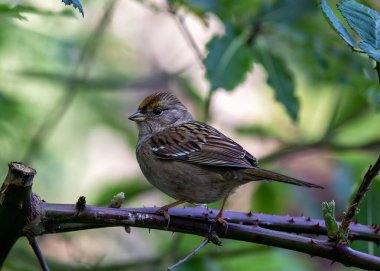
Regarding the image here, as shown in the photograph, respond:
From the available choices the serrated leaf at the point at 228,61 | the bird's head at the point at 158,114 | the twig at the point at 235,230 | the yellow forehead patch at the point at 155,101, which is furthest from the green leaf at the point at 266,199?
the twig at the point at 235,230

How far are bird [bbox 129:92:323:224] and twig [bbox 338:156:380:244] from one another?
2.52 feet

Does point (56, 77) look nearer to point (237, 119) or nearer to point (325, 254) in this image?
point (325, 254)

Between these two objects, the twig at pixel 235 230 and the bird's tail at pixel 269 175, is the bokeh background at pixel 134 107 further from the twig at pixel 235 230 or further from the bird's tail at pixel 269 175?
the twig at pixel 235 230

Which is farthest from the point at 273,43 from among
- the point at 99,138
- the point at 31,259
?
the point at 99,138

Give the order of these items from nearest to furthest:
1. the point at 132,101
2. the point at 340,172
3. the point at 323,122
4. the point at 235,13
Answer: the point at 235,13
the point at 340,172
the point at 323,122
the point at 132,101

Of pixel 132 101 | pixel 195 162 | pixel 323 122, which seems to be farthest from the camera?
pixel 132 101

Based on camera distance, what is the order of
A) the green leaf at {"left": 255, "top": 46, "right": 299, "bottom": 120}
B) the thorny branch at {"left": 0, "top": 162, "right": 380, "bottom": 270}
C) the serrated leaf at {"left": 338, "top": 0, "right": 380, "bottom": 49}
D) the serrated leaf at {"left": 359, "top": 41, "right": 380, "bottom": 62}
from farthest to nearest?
the green leaf at {"left": 255, "top": 46, "right": 299, "bottom": 120} → the thorny branch at {"left": 0, "top": 162, "right": 380, "bottom": 270} → the serrated leaf at {"left": 338, "top": 0, "right": 380, "bottom": 49} → the serrated leaf at {"left": 359, "top": 41, "right": 380, "bottom": 62}

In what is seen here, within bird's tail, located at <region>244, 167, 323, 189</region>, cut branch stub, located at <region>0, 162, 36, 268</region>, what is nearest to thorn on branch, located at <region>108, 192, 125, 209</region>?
cut branch stub, located at <region>0, 162, 36, 268</region>

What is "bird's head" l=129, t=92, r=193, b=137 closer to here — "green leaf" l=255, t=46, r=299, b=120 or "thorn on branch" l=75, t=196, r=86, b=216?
"green leaf" l=255, t=46, r=299, b=120

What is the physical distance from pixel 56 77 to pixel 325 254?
270cm

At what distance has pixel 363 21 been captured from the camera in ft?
6.76

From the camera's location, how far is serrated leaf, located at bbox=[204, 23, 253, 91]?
3.47 m

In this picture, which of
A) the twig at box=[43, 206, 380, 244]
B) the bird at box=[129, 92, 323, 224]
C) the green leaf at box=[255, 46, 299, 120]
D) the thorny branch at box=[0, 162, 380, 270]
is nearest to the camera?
the thorny branch at box=[0, 162, 380, 270]

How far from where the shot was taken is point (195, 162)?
11.7 feet
